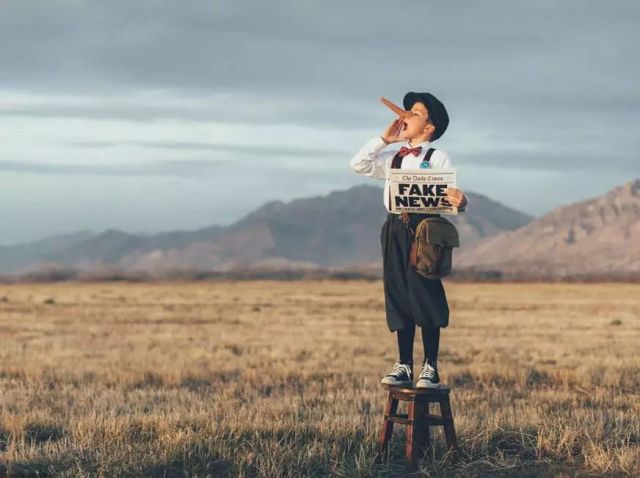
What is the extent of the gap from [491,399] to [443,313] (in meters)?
6.35

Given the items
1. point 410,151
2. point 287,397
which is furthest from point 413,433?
point 287,397

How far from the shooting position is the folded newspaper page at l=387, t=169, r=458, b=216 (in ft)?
28.1

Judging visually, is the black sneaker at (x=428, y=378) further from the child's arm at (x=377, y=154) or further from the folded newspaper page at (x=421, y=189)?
the child's arm at (x=377, y=154)

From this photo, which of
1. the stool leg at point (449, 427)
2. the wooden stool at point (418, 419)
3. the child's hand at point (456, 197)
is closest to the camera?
the child's hand at point (456, 197)

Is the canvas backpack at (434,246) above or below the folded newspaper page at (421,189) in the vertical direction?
below

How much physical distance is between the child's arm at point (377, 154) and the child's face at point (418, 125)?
9 centimetres

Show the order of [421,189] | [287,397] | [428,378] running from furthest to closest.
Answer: [287,397], [428,378], [421,189]

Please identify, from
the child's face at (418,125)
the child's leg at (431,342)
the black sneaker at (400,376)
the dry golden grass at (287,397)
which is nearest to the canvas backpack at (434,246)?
the child's leg at (431,342)

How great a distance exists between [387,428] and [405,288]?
4.14 feet

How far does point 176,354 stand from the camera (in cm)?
2409

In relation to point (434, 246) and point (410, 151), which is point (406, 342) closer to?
point (434, 246)

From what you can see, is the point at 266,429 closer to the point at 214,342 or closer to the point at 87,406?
the point at 87,406

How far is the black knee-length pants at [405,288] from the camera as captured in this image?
356 inches

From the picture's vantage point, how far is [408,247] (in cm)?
909
